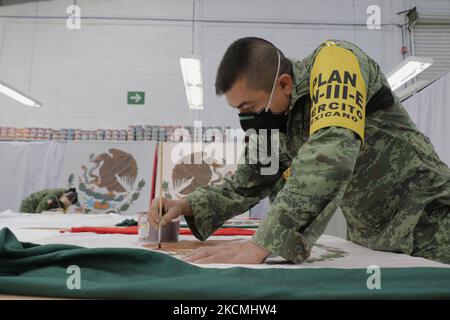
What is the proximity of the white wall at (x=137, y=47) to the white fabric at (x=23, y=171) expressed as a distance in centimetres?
79

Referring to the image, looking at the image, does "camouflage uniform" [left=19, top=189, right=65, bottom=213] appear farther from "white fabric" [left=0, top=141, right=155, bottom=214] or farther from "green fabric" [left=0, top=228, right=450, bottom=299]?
"green fabric" [left=0, top=228, right=450, bottom=299]

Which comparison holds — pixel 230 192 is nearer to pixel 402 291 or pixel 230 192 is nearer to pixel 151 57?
pixel 402 291

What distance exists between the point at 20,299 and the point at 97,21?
719 centimetres

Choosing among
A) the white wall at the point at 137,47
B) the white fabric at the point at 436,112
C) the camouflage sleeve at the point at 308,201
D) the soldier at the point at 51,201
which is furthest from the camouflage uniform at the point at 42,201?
the white fabric at the point at 436,112

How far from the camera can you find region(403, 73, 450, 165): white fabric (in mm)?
3373

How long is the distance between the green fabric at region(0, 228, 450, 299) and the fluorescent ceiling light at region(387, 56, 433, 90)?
4.17 metres

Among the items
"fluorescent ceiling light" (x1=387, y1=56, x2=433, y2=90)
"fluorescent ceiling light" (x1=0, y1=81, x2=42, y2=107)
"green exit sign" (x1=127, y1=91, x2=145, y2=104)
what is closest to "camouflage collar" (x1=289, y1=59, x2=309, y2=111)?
"fluorescent ceiling light" (x1=387, y1=56, x2=433, y2=90)

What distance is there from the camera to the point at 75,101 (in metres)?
6.42

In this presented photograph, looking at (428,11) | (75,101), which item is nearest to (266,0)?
(428,11)

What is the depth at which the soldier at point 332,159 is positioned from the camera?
2.57 feet

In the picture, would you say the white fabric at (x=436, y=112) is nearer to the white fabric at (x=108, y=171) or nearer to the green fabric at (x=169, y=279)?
the green fabric at (x=169, y=279)

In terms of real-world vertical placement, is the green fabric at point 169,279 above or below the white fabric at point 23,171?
below

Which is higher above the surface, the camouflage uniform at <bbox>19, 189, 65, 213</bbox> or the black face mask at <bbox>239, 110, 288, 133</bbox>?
the black face mask at <bbox>239, 110, 288, 133</bbox>
